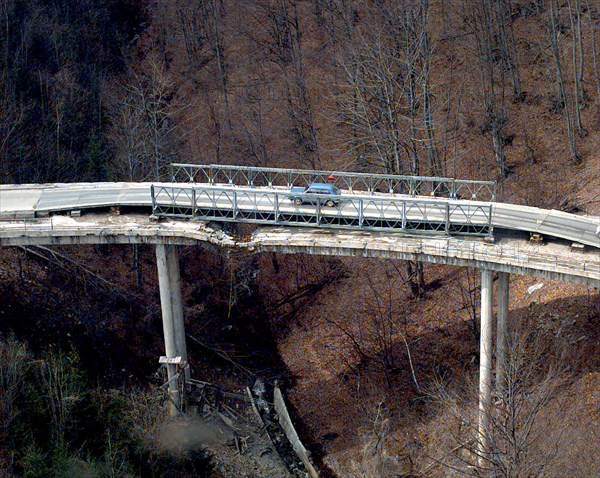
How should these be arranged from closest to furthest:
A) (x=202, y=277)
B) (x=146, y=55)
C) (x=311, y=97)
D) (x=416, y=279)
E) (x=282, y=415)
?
1. (x=282, y=415)
2. (x=416, y=279)
3. (x=202, y=277)
4. (x=311, y=97)
5. (x=146, y=55)

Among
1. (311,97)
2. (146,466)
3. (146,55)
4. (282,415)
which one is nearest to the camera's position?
(146,466)

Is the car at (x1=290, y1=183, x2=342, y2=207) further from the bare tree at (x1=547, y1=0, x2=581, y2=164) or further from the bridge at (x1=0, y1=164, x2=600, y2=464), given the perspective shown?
the bare tree at (x1=547, y1=0, x2=581, y2=164)

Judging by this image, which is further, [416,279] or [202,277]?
[202,277]

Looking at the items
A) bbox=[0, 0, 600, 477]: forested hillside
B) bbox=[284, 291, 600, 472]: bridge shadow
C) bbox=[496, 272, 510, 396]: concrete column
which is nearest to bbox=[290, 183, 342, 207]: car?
bbox=[0, 0, 600, 477]: forested hillside

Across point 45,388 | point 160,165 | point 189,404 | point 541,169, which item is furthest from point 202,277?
point 541,169

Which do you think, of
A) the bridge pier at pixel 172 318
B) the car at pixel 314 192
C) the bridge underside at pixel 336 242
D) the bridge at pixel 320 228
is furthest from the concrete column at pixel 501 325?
the bridge pier at pixel 172 318

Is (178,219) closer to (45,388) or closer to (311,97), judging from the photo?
(45,388)

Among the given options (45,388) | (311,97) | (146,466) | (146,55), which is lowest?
(146,466)

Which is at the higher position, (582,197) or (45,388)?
(582,197)
